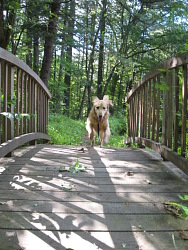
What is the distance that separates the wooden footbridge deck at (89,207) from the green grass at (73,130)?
14.8 feet


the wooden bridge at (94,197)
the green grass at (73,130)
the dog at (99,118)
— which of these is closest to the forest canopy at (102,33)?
the green grass at (73,130)

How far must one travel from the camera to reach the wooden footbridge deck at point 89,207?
1.46 metres

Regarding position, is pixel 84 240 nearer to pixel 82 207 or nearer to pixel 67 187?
pixel 82 207

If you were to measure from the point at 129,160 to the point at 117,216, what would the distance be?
6.08 ft

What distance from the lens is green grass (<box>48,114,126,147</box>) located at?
311 inches

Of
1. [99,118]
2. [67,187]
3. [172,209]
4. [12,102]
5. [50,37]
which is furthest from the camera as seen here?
[50,37]

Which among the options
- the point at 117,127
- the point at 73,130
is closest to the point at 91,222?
the point at 73,130

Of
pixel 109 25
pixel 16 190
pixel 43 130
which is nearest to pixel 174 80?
pixel 16 190

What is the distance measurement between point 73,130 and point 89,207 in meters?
8.41

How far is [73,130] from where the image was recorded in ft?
33.7

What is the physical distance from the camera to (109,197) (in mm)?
2117

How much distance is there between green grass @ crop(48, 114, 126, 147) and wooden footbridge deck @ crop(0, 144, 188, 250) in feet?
14.8

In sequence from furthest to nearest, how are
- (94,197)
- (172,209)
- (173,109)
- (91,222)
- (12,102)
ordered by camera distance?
(173,109)
(12,102)
(94,197)
(172,209)
(91,222)

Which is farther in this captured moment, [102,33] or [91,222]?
[102,33]
